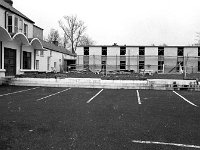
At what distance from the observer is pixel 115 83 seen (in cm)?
1731

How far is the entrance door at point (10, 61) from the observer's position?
2067 centimetres

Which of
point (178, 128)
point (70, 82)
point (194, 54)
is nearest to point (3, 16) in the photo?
point (70, 82)

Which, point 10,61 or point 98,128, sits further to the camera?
point 10,61

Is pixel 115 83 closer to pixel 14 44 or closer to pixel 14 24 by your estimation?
pixel 14 44

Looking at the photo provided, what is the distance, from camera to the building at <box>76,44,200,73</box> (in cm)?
4506

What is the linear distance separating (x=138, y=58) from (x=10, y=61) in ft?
93.7

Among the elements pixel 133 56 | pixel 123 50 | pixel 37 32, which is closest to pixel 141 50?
pixel 133 56

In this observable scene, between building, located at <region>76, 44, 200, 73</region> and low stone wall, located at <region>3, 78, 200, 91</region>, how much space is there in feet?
88.8

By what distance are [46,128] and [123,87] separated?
11.5 metres

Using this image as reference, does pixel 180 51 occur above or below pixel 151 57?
above

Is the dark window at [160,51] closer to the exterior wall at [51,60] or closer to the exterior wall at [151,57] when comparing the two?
the exterior wall at [151,57]

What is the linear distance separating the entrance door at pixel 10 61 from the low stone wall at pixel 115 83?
3133mm

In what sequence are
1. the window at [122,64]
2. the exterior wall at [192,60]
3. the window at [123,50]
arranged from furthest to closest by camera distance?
the window at [123,50], the window at [122,64], the exterior wall at [192,60]

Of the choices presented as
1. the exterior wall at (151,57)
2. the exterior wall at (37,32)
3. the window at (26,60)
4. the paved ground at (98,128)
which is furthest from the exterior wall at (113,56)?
the paved ground at (98,128)
